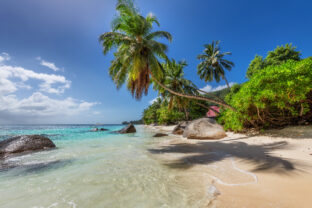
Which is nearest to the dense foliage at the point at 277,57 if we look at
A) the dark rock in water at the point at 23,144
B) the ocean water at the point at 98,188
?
the ocean water at the point at 98,188

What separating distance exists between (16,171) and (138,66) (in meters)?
7.60

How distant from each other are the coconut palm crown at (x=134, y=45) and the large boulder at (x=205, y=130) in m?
4.76

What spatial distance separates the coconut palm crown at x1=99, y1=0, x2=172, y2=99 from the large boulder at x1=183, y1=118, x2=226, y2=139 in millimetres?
→ 4755

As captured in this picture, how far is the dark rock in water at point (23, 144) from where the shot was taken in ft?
19.7

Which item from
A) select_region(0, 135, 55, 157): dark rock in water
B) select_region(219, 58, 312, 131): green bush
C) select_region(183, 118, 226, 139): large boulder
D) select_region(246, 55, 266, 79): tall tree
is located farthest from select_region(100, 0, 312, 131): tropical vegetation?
select_region(246, 55, 266, 79): tall tree

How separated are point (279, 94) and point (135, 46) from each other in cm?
895

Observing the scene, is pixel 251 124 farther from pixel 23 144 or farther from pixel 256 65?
pixel 256 65

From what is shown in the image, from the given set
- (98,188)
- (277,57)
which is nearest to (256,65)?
(277,57)

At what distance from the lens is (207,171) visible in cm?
306

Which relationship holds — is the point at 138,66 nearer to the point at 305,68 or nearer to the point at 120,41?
the point at 120,41

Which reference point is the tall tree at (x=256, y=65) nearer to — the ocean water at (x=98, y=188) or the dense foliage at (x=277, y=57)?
the dense foliage at (x=277, y=57)

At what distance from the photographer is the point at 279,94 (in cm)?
561

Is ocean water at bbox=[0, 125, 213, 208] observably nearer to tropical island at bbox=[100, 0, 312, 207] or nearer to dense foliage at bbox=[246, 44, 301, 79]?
tropical island at bbox=[100, 0, 312, 207]

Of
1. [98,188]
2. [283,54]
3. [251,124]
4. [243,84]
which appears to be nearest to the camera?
[98,188]
